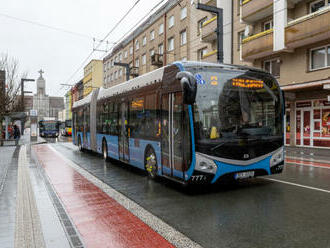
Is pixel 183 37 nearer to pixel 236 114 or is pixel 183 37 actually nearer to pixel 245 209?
pixel 236 114

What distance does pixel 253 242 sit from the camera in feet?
13.2

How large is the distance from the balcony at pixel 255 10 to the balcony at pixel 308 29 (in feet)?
8.08

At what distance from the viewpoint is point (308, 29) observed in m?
16.9

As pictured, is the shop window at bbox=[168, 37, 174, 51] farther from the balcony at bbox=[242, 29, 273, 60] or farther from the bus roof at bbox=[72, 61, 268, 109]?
the bus roof at bbox=[72, 61, 268, 109]

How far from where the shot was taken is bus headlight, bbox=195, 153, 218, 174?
6.17 m

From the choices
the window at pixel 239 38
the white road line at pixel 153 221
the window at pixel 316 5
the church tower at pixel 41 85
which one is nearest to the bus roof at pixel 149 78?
the white road line at pixel 153 221

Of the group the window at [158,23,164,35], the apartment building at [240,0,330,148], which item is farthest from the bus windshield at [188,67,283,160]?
the window at [158,23,164,35]

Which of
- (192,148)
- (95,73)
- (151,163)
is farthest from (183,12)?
(95,73)

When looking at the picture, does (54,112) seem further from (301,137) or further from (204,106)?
(204,106)

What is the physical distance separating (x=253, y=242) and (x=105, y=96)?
9816 millimetres

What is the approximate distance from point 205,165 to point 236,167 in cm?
75

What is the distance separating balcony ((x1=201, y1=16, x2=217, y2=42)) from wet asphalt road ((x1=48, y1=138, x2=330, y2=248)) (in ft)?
60.2

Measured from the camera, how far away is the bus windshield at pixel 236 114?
629 centimetres

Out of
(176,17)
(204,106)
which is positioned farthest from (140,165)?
(176,17)
